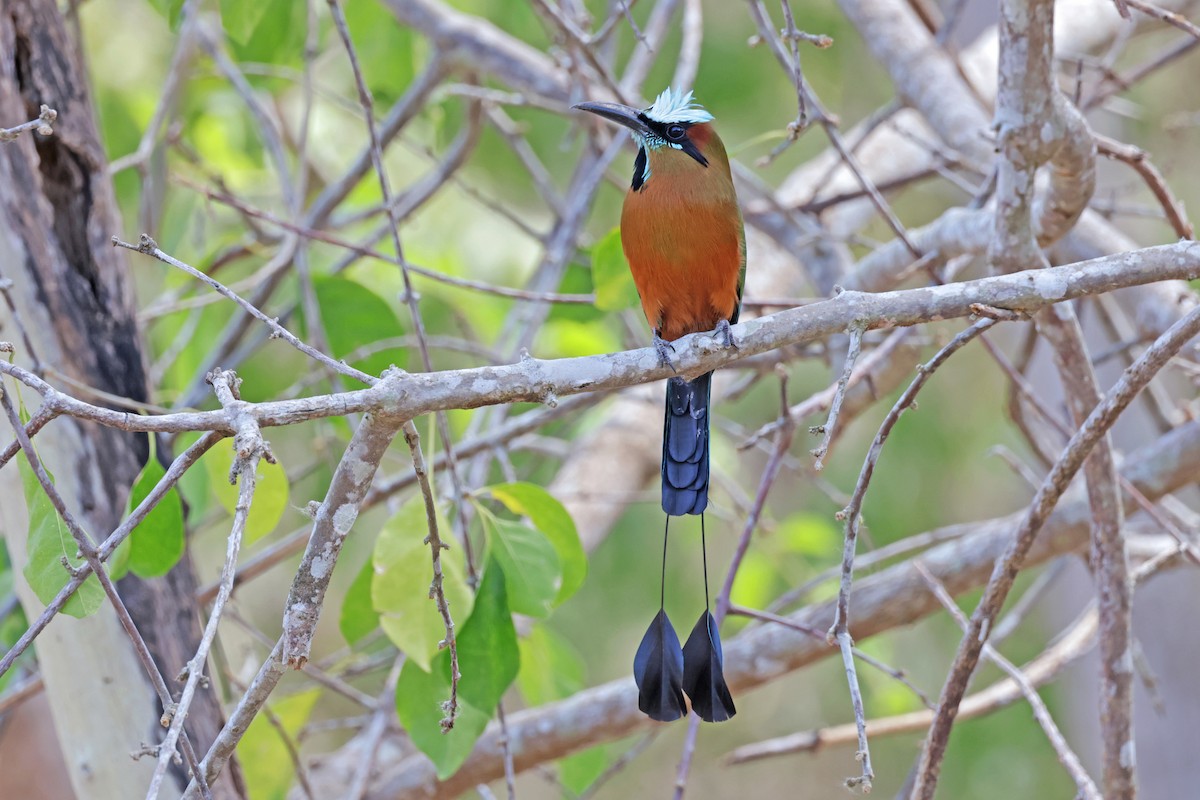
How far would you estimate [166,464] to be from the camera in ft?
8.56

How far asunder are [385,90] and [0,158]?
2025 mm

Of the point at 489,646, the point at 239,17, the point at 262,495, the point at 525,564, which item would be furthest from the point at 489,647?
the point at 239,17

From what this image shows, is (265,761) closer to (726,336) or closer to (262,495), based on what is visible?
(262,495)

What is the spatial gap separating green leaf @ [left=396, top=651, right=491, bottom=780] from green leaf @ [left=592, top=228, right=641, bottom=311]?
1.02 m

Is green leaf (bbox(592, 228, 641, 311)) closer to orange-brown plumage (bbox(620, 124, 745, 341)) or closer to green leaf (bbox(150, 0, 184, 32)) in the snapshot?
orange-brown plumage (bbox(620, 124, 745, 341))

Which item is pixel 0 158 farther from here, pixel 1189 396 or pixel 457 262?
pixel 1189 396

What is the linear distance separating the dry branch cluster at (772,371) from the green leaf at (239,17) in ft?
0.72

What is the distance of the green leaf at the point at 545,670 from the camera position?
3.16 meters

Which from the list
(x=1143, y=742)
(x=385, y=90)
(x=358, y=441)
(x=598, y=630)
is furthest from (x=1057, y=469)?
(x=598, y=630)

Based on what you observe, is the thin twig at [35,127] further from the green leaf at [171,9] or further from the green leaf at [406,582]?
the green leaf at [171,9]

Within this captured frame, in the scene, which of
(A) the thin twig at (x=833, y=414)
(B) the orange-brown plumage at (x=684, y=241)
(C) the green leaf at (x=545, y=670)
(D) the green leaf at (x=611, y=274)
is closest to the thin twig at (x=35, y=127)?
(A) the thin twig at (x=833, y=414)

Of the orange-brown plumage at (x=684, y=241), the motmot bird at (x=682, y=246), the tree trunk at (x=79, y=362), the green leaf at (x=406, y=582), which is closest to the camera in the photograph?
the green leaf at (x=406, y=582)

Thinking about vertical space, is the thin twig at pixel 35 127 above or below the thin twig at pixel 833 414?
above

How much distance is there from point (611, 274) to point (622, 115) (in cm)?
49
